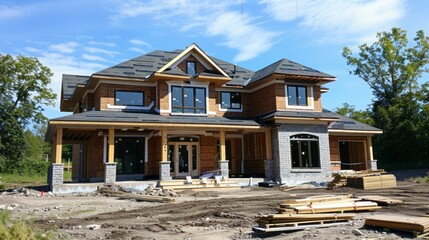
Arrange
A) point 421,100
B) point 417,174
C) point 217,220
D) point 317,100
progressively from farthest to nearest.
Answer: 1. point 421,100
2. point 417,174
3. point 317,100
4. point 217,220

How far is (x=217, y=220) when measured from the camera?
35.4 feet

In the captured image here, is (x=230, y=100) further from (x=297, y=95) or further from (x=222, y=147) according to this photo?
→ (x=222, y=147)

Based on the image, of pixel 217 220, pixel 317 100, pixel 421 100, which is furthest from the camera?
pixel 421 100

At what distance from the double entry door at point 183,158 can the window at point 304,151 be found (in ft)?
19.0

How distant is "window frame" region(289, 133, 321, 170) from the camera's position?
2302 centimetres

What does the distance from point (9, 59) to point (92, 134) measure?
2372 cm

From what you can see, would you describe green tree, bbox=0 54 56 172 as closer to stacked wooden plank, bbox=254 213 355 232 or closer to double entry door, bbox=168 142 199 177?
double entry door, bbox=168 142 199 177

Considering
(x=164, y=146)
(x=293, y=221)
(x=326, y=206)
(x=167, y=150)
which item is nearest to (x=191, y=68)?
(x=167, y=150)

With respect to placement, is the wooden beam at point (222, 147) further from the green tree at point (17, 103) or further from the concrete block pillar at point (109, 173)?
the green tree at point (17, 103)

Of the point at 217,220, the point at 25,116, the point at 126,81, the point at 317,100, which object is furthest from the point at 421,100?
the point at 25,116

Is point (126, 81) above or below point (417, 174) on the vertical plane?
above

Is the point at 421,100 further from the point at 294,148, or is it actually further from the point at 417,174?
the point at 294,148

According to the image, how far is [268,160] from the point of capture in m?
22.7

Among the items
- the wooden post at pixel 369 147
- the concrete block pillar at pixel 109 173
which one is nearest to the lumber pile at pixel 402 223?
the concrete block pillar at pixel 109 173
